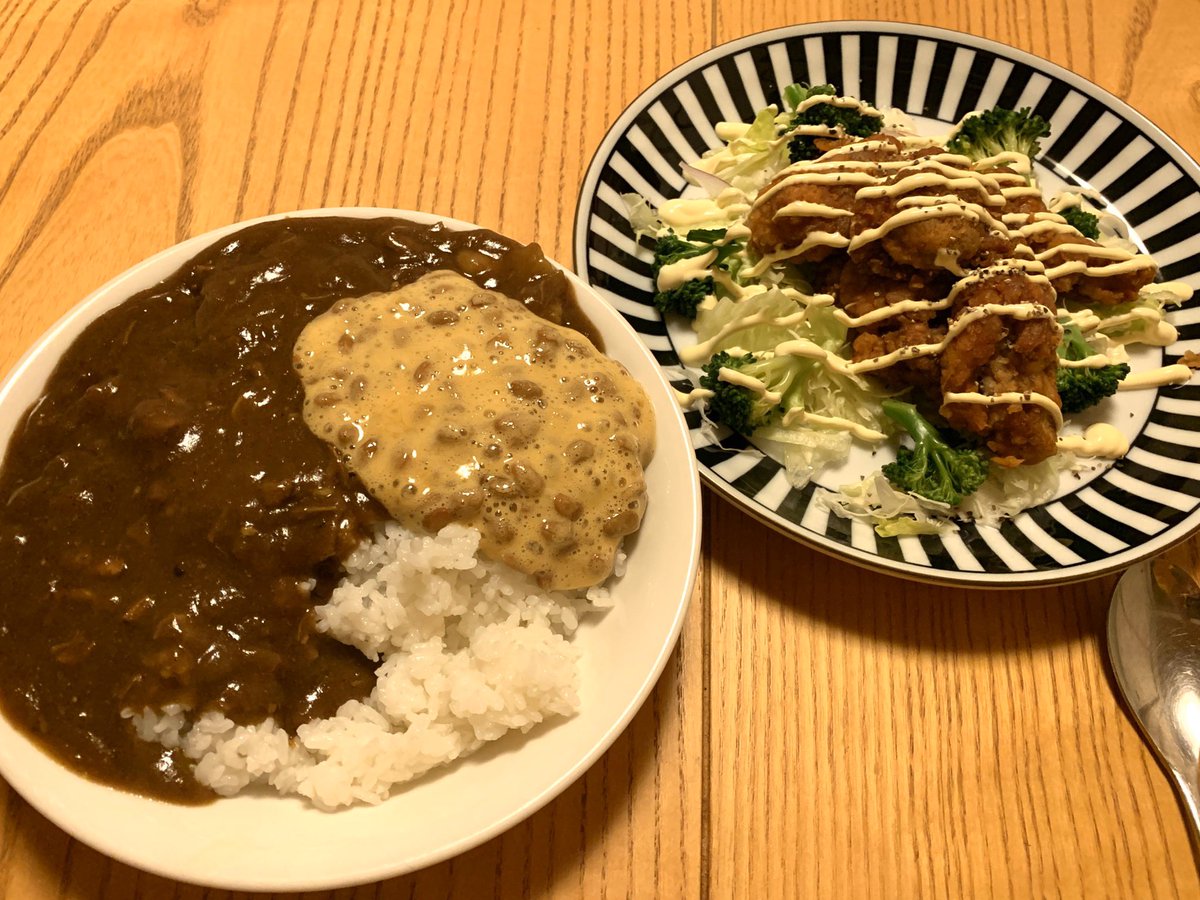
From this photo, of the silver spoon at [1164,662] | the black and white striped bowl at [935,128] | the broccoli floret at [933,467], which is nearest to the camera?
the silver spoon at [1164,662]

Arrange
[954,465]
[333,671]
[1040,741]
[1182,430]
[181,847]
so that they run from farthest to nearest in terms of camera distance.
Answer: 1. [1182,430]
2. [954,465]
3. [1040,741]
4. [333,671]
5. [181,847]

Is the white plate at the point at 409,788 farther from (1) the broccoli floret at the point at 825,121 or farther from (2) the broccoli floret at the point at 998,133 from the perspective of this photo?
(2) the broccoli floret at the point at 998,133

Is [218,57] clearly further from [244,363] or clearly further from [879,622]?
[879,622]

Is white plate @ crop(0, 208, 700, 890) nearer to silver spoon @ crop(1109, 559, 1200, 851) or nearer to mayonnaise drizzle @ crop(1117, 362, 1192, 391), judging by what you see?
silver spoon @ crop(1109, 559, 1200, 851)

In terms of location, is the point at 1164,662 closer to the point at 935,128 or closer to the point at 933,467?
the point at 933,467

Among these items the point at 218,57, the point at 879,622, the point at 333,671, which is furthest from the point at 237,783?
the point at 218,57

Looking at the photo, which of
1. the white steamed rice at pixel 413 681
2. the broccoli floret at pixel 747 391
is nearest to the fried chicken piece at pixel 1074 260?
the broccoli floret at pixel 747 391

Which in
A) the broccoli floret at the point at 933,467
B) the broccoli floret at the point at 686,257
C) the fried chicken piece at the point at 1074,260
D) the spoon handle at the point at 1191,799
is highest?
the fried chicken piece at the point at 1074,260
